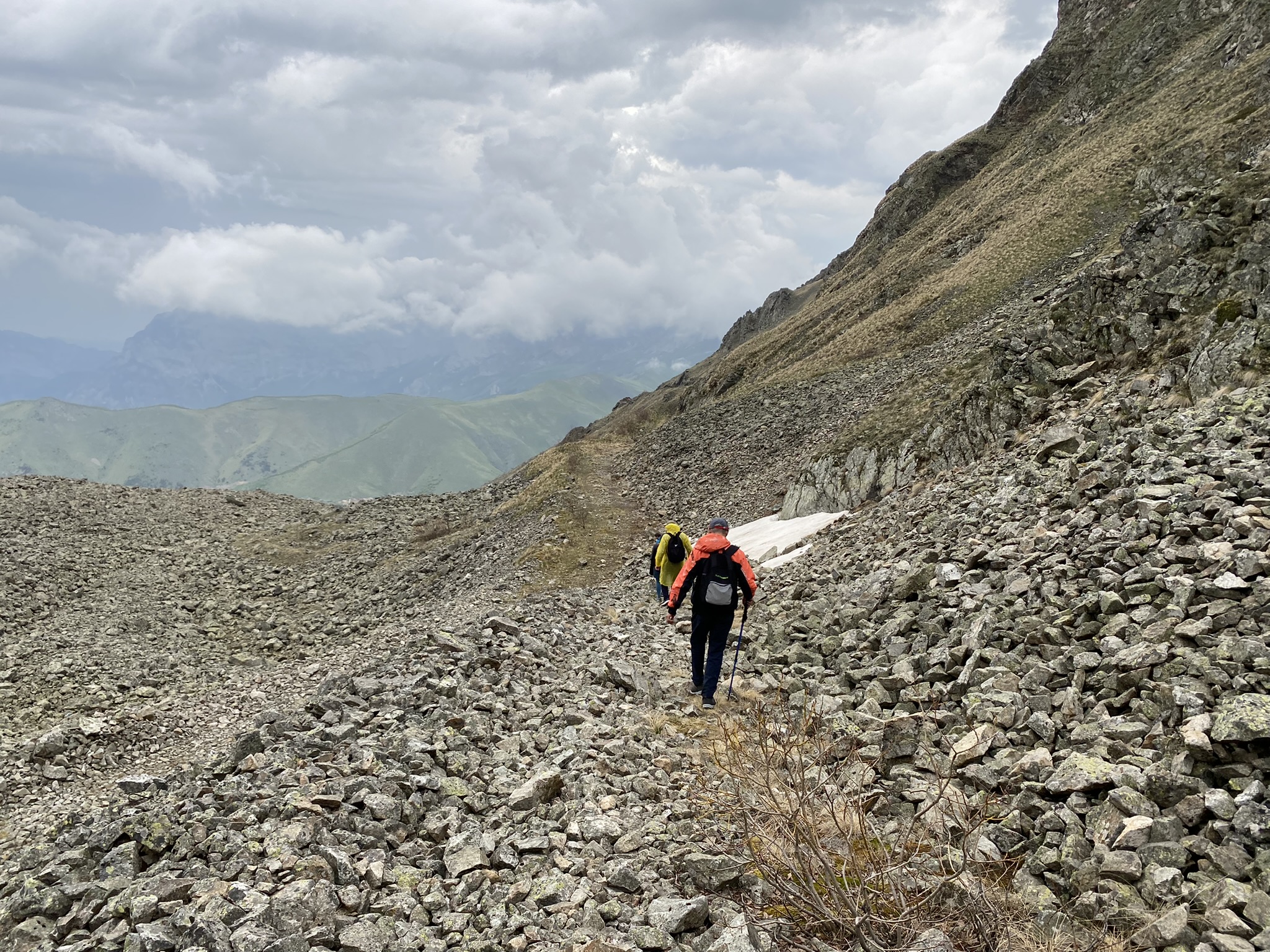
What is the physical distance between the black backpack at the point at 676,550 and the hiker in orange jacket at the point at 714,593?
19.6 feet

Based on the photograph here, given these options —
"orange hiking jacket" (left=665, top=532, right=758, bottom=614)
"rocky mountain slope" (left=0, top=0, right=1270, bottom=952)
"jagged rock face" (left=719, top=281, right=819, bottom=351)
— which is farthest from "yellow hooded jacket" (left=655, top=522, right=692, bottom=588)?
"jagged rock face" (left=719, top=281, right=819, bottom=351)

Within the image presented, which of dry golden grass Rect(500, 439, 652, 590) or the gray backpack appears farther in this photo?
dry golden grass Rect(500, 439, 652, 590)

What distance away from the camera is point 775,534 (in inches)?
1083

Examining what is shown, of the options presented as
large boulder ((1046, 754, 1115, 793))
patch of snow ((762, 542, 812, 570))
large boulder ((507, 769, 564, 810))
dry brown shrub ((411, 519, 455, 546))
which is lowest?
large boulder ((1046, 754, 1115, 793))

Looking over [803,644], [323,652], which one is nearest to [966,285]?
[803,644]

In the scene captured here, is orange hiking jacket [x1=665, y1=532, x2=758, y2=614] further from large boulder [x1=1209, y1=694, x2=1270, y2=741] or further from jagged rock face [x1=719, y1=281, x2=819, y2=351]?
jagged rock face [x1=719, y1=281, x2=819, y2=351]

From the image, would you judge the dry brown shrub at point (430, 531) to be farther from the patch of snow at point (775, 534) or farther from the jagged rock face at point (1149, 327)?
the jagged rock face at point (1149, 327)

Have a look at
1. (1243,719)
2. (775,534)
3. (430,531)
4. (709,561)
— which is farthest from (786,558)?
(430,531)

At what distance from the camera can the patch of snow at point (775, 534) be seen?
24578 millimetres

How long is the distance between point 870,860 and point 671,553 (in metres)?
13.2

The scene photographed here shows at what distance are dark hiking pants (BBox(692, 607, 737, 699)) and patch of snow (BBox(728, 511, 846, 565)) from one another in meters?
11.0

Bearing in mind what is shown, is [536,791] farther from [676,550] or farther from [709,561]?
[676,550]

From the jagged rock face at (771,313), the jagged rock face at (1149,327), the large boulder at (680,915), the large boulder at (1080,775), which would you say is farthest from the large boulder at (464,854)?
the jagged rock face at (771,313)

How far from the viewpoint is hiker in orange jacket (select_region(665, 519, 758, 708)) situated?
11.9 metres
